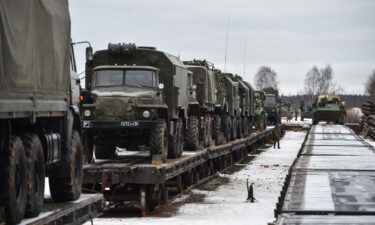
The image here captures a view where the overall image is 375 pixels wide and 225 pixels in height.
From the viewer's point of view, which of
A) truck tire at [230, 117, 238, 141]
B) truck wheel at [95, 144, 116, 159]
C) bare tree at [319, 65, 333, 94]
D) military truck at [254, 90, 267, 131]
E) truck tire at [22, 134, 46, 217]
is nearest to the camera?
truck tire at [22, 134, 46, 217]

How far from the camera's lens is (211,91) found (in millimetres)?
30828

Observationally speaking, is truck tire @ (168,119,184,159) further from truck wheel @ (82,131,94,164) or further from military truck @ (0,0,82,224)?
military truck @ (0,0,82,224)

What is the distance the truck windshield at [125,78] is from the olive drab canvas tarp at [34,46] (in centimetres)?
892

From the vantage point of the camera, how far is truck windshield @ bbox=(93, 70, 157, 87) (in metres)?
21.3

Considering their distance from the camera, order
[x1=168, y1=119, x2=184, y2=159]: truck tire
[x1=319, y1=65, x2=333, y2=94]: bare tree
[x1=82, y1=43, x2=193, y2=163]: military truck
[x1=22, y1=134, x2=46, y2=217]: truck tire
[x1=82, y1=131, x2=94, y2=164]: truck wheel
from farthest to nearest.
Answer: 1. [x1=319, y1=65, x2=333, y2=94]: bare tree
2. [x1=168, y1=119, x2=184, y2=159]: truck tire
3. [x1=82, y1=131, x2=94, y2=164]: truck wheel
4. [x1=82, y1=43, x2=193, y2=163]: military truck
5. [x1=22, y1=134, x2=46, y2=217]: truck tire

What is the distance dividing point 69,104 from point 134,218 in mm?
6215

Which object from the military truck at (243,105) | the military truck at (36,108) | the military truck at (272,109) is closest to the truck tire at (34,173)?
the military truck at (36,108)

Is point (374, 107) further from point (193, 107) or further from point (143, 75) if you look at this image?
point (143, 75)

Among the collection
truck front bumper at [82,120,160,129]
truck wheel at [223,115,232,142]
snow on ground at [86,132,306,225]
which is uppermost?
truck front bumper at [82,120,160,129]

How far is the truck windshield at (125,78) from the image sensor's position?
21.3 meters

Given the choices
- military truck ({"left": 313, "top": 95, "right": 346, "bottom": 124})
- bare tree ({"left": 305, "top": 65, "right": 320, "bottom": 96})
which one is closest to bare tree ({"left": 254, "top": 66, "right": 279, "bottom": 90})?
bare tree ({"left": 305, "top": 65, "right": 320, "bottom": 96})

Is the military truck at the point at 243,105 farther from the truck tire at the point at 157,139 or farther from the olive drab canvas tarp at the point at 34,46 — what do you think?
the olive drab canvas tarp at the point at 34,46

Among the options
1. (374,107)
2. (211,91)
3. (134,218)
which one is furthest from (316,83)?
(134,218)

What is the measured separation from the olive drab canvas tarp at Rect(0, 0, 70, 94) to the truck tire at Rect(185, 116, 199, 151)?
545 inches
